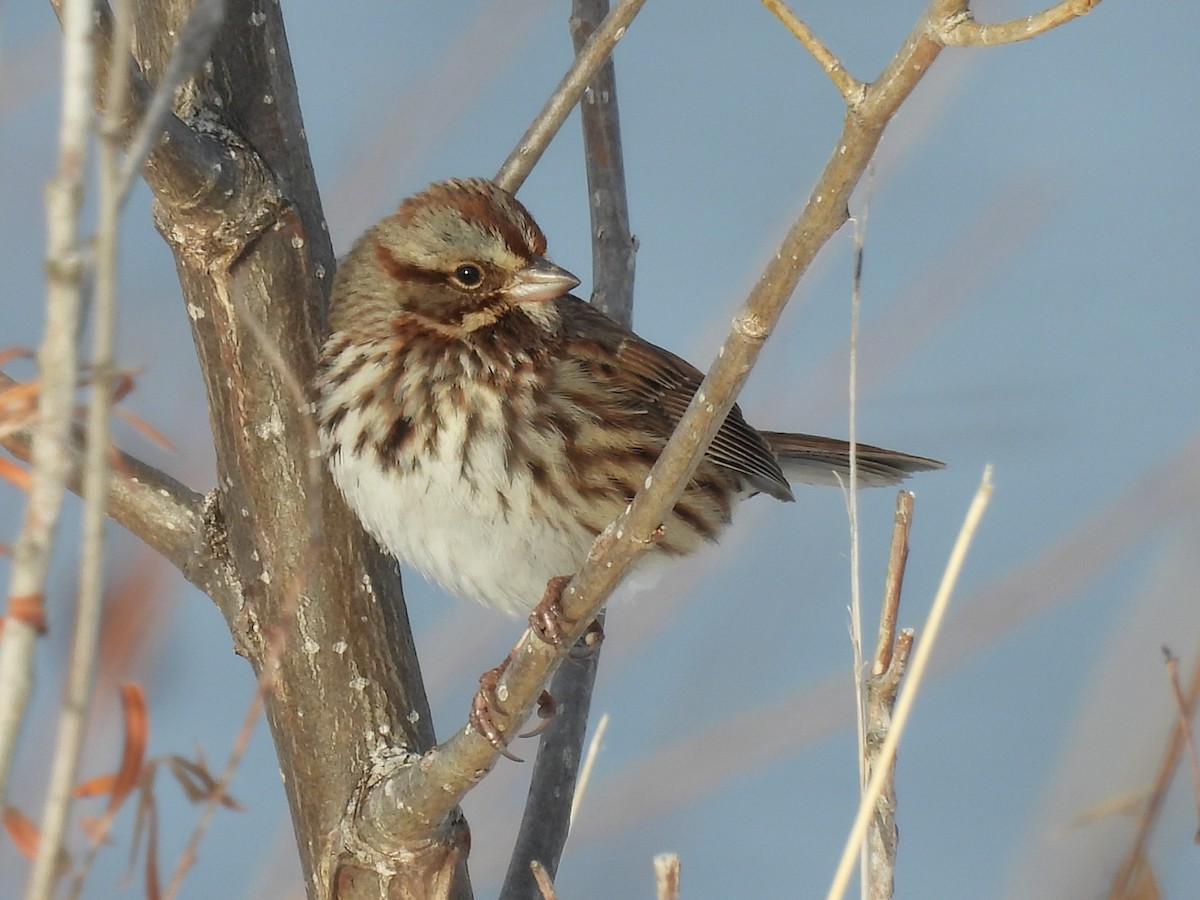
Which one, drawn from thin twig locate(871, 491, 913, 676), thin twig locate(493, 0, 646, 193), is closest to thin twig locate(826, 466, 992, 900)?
thin twig locate(871, 491, 913, 676)

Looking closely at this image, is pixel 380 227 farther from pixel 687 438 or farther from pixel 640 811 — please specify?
pixel 687 438

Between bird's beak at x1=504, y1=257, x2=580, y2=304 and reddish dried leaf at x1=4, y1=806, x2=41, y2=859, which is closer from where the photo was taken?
reddish dried leaf at x1=4, y1=806, x2=41, y2=859

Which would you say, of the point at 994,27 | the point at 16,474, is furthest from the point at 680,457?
the point at 16,474

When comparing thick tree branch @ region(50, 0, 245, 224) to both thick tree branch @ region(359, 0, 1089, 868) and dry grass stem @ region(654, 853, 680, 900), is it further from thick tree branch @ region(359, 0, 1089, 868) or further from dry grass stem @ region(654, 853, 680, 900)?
dry grass stem @ region(654, 853, 680, 900)

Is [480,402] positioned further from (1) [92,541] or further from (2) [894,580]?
(1) [92,541]

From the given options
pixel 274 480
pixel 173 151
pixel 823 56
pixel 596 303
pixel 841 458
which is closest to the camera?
pixel 823 56
